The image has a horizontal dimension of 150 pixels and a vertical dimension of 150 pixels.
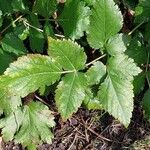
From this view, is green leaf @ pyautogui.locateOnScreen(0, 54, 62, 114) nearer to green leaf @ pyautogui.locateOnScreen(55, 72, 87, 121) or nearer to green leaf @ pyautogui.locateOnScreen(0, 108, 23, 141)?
green leaf @ pyautogui.locateOnScreen(55, 72, 87, 121)

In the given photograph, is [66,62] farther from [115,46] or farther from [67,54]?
[115,46]

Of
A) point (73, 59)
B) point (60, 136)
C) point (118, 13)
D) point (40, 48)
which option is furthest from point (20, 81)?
point (60, 136)

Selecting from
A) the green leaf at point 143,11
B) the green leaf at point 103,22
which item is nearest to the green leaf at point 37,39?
the green leaf at point 103,22

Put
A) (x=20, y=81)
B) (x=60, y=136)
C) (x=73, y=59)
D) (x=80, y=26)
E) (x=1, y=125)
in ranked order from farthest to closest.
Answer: (x=60, y=136), (x=1, y=125), (x=80, y=26), (x=73, y=59), (x=20, y=81)

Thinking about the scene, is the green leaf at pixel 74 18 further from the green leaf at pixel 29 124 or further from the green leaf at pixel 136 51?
the green leaf at pixel 29 124

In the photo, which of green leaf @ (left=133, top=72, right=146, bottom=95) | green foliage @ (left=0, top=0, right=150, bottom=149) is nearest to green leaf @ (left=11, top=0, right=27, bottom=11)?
green foliage @ (left=0, top=0, right=150, bottom=149)

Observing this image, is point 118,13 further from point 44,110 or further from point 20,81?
point 44,110
